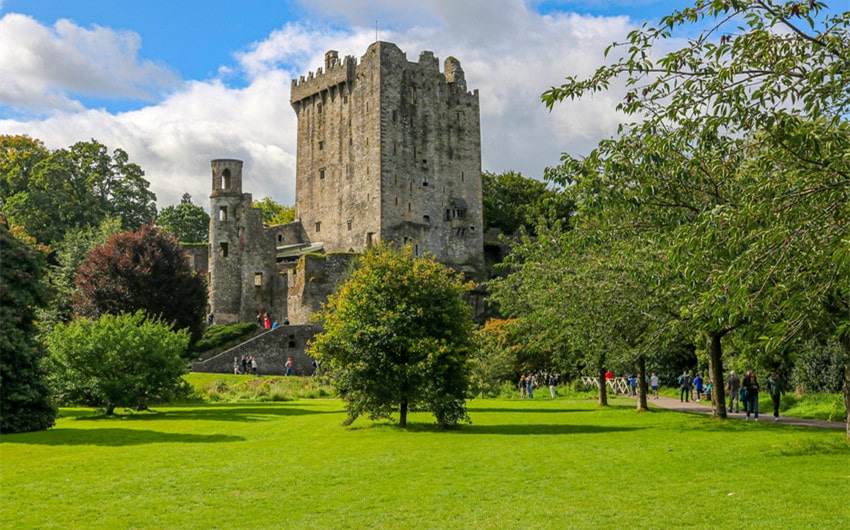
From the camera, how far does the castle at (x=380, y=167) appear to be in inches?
2766

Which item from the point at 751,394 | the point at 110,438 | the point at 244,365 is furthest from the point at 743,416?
the point at 244,365

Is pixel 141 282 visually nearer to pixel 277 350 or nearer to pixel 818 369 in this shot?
pixel 277 350

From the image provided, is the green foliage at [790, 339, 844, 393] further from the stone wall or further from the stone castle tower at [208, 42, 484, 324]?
the stone castle tower at [208, 42, 484, 324]

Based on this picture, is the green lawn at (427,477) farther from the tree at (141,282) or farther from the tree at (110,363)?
the tree at (141,282)

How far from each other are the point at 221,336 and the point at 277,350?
503 centimetres

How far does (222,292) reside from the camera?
63.5 metres

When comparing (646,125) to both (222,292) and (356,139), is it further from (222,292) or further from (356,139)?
(356,139)

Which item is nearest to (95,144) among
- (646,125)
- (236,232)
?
(236,232)

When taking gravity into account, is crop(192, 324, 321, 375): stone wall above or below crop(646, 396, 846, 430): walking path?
above

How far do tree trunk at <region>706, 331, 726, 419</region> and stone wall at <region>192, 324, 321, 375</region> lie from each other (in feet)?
100

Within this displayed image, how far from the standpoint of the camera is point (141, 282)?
4653cm

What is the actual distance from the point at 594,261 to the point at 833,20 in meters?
15.0

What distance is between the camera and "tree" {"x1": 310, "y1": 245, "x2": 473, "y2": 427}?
2158 cm

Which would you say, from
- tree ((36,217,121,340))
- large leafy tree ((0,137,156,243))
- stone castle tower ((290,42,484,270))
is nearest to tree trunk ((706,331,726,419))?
tree ((36,217,121,340))
